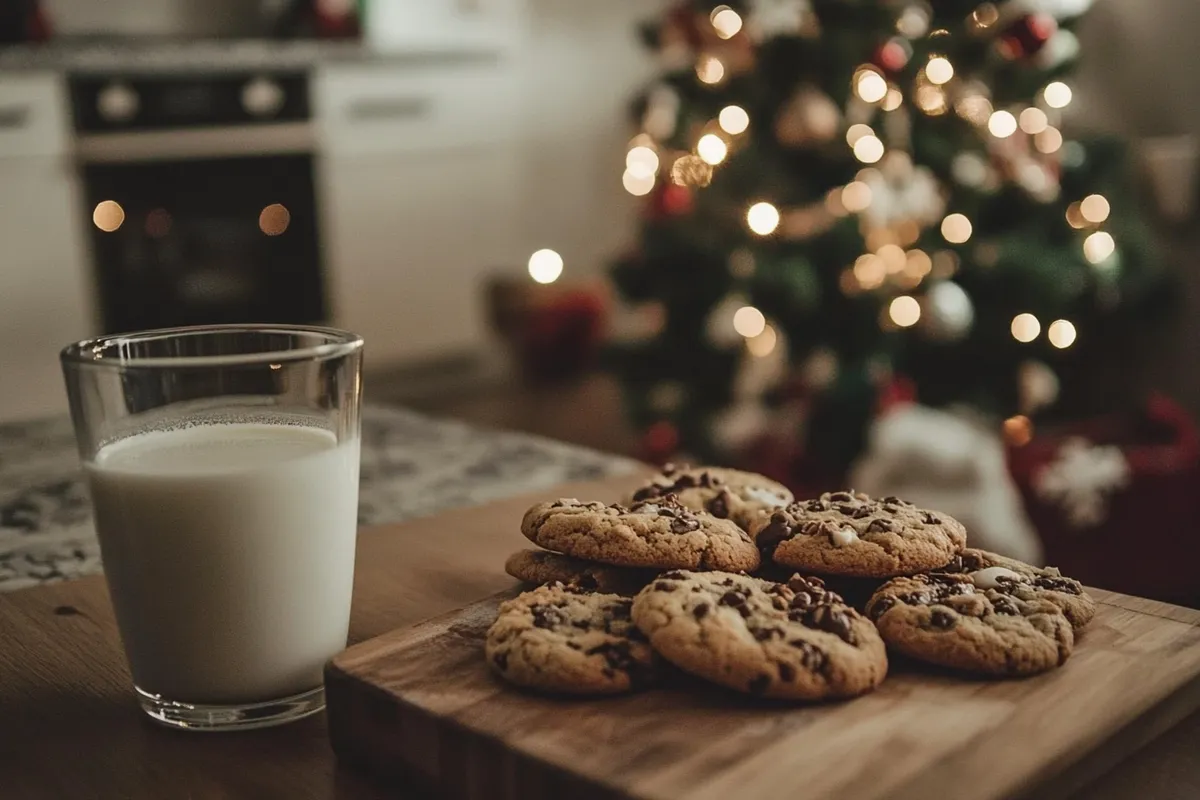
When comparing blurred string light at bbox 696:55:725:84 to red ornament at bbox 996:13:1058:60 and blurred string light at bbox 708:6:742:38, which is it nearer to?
blurred string light at bbox 708:6:742:38

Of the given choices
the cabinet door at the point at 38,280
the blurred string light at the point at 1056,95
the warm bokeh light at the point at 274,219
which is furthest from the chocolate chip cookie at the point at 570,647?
the warm bokeh light at the point at 274,219

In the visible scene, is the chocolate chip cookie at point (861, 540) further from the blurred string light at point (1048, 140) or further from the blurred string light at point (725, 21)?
the blurred string light at point (1048, 140)

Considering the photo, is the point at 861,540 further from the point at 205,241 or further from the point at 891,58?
the point at 205,241

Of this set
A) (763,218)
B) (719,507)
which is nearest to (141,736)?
(719,507)

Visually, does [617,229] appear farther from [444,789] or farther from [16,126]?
[444,789]

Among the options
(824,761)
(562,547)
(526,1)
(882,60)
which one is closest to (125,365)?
(562,547)
